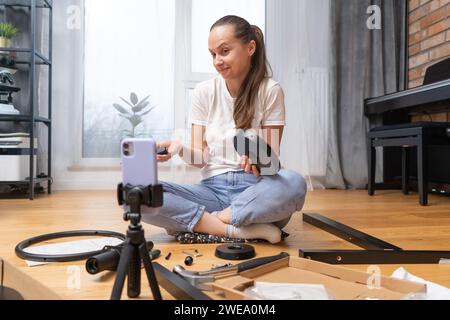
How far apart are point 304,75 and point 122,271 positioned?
2.21m

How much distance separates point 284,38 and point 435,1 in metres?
0.92

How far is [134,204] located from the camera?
23.0 inches

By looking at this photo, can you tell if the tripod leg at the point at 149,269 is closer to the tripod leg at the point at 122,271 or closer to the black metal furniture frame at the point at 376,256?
the tripod leg at the point at 122,271

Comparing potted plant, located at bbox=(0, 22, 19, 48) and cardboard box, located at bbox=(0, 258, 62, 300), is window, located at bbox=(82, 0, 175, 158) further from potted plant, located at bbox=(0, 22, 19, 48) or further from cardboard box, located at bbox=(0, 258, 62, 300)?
cardboard box, located at bbox=(0, 258, 62, 300)

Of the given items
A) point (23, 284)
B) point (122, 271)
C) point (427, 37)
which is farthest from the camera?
point (427, 37)

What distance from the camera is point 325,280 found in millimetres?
798

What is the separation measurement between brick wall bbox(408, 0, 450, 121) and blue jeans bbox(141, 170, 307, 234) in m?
1.74

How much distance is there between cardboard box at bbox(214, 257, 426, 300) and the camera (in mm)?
713

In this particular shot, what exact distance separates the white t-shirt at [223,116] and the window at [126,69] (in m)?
1.24

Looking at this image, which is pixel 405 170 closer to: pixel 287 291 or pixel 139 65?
pixel 139 65

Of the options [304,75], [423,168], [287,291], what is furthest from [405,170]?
[287,291]

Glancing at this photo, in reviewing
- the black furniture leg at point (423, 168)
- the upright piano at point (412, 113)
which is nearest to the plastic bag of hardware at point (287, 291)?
the black furniture leg at point (423, 168)
